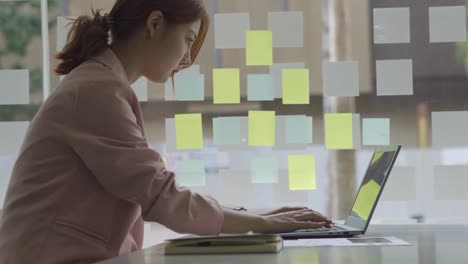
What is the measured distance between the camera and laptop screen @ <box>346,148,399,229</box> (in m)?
1.81

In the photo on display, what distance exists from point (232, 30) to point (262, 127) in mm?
372

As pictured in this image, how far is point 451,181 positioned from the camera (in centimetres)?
248

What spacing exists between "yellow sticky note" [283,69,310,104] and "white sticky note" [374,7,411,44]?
0.30 metres

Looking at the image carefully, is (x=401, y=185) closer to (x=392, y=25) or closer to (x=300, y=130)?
(x=300, y=130)

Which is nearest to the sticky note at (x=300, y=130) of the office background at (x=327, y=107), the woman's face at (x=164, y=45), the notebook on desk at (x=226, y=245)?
the office background at (x=327, y=107)

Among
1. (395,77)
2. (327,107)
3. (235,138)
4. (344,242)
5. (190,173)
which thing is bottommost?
(344,242)

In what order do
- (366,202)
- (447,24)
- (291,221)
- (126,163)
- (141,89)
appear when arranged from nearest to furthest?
(126,163) → (291,221) → (366,202) → (447,24) → (141,89)

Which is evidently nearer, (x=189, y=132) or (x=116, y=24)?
(x=116, y=24)

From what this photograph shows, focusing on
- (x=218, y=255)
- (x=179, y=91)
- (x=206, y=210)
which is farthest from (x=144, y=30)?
(x=179, y=91)

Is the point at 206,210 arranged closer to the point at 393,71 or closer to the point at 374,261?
the point at 374,261

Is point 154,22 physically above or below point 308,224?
above

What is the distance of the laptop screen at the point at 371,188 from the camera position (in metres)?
1.81

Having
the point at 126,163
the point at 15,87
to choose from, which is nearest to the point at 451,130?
the point at 126,163

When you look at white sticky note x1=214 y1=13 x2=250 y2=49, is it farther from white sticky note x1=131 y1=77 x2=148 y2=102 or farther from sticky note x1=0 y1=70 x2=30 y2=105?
sticky note x1=0 y1=70 x2=30 y2=105
